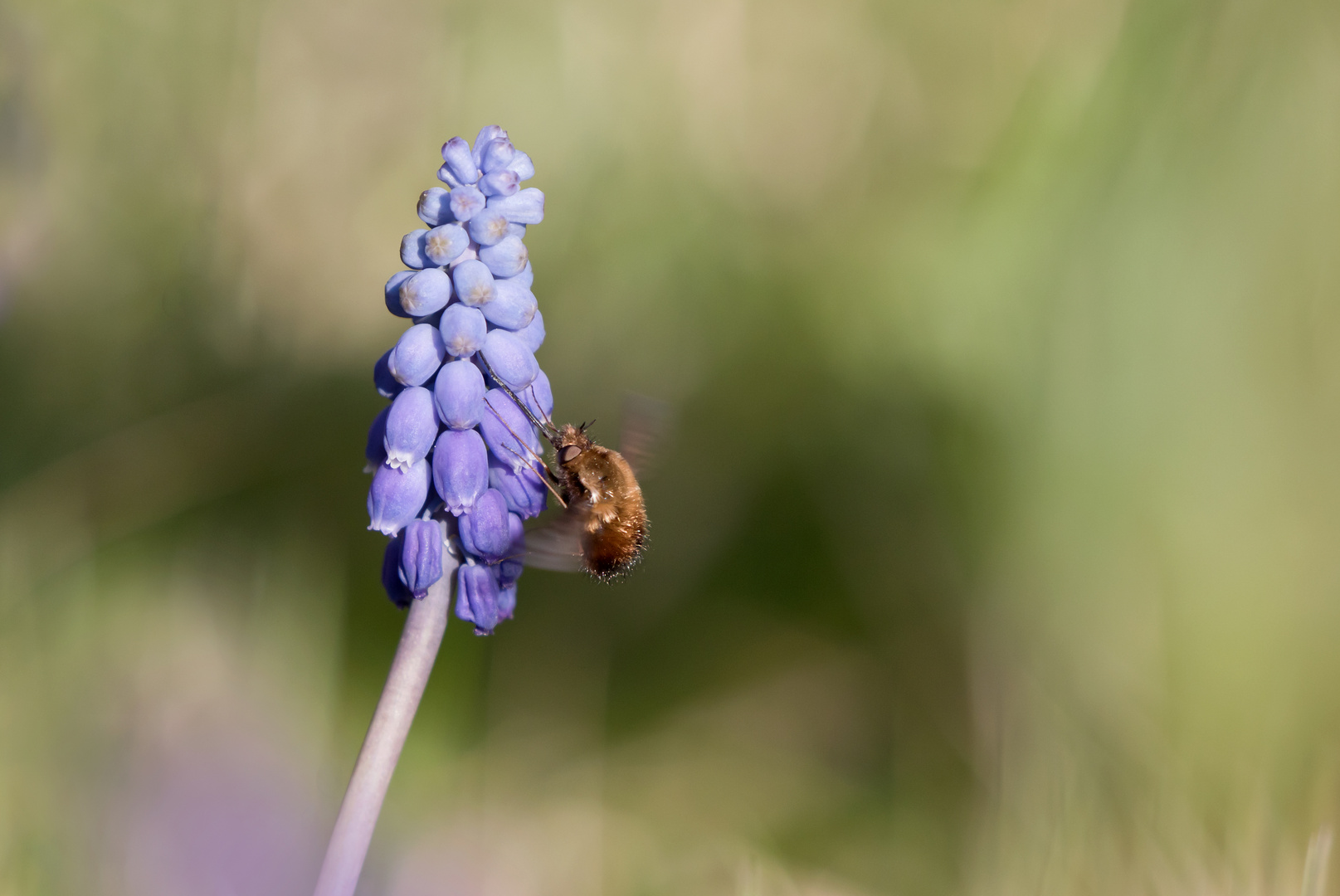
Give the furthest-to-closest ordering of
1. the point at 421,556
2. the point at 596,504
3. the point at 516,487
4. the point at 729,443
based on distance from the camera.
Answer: the point at 729,443 < the point at 596,504 < the point at 516,487 < the point at 421,556

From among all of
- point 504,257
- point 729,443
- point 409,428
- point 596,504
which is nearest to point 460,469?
point 409,428

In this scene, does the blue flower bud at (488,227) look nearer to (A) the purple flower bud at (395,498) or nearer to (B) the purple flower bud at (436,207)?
(B) the purple flower bud at (436,207)

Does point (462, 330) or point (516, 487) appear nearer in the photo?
point (462, 330)

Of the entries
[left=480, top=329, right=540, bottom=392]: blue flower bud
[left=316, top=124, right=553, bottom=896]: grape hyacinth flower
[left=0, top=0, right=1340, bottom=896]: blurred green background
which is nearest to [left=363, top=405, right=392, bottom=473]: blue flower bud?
[left=316, top=124, right=553, bottom=896]: grape hyacinth flower

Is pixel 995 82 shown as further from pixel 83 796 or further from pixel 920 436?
pixel 83 796

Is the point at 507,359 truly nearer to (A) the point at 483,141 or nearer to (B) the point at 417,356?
(B) the point at 417,356

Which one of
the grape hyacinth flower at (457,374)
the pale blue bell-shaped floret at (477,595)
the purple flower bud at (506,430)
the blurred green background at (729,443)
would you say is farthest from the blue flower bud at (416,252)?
the blurred green background at (729,443)
